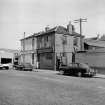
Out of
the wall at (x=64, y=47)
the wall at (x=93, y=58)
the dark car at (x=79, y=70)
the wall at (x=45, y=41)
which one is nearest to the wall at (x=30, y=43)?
the wall at (x=45, y=41)

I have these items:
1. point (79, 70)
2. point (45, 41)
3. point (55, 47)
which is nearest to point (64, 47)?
point (55, 47)

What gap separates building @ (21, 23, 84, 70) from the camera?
1272 inches

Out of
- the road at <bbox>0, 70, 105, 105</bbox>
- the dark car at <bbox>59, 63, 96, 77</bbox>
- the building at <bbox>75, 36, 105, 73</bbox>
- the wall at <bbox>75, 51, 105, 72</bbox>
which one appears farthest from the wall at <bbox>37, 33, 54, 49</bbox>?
the road at <bbox>0, 70, 105, 105</bbox>

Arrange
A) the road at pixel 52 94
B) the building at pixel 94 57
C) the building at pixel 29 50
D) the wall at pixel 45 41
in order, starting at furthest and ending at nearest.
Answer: the building at pixel 29 50 < the wall at pixel 45 41 < the building at pixel 94 57 < the road at pixel 52 94

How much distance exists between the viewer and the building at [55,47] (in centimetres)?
3231

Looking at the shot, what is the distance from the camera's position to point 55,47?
1264 inches

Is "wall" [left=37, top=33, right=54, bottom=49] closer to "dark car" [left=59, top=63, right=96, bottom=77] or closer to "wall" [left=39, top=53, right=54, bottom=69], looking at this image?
"wall" [left=39, top=53, right=54, bottom=69]

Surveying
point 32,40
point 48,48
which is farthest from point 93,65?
point 32,40

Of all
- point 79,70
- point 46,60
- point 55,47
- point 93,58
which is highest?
point 55,47

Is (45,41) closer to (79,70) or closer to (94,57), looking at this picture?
(94,57)

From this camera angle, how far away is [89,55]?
2655cm

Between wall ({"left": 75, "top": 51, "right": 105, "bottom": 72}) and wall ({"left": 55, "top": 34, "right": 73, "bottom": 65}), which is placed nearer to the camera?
wall ({"left": 75, "top": 51, "right": 105, "bottom": 72})

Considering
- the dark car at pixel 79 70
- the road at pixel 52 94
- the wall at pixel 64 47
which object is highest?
the wall at pixel 64 47

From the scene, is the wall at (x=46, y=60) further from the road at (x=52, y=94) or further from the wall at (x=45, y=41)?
the road at (x=52, y=94)
